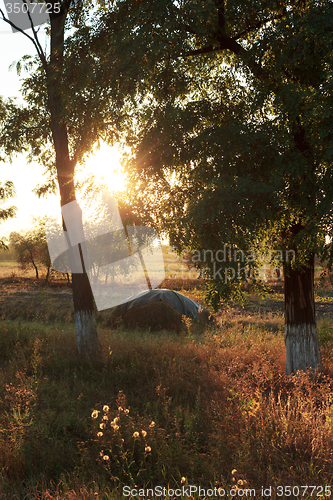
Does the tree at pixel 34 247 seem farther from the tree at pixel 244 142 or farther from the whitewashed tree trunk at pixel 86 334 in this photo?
the tree at pixel 244 142

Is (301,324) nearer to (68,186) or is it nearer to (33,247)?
(68,186)

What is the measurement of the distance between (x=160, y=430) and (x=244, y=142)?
4403mm

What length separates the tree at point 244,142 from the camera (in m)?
4.64

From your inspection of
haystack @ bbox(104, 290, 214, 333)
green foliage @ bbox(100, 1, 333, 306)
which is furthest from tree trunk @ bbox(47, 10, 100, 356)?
haystack @ bbox(104, 290, 214, 333)

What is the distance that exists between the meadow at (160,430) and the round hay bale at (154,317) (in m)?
5.35

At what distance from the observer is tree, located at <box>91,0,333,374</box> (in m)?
4.64

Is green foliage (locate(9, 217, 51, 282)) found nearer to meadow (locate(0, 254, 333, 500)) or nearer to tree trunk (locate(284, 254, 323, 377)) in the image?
meadow (locate(0, 254, 333, 500))

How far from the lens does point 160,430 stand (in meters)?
3.96

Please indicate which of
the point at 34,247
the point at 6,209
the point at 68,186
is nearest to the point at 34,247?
the point at 34,247

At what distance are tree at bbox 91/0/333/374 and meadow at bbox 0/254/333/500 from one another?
180 cm

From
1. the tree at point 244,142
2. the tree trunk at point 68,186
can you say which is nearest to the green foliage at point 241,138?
the tree at point 244,142

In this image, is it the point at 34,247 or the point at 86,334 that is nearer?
the point at 86,334

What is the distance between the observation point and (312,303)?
21.2 ft

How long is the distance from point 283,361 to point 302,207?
3744mm
